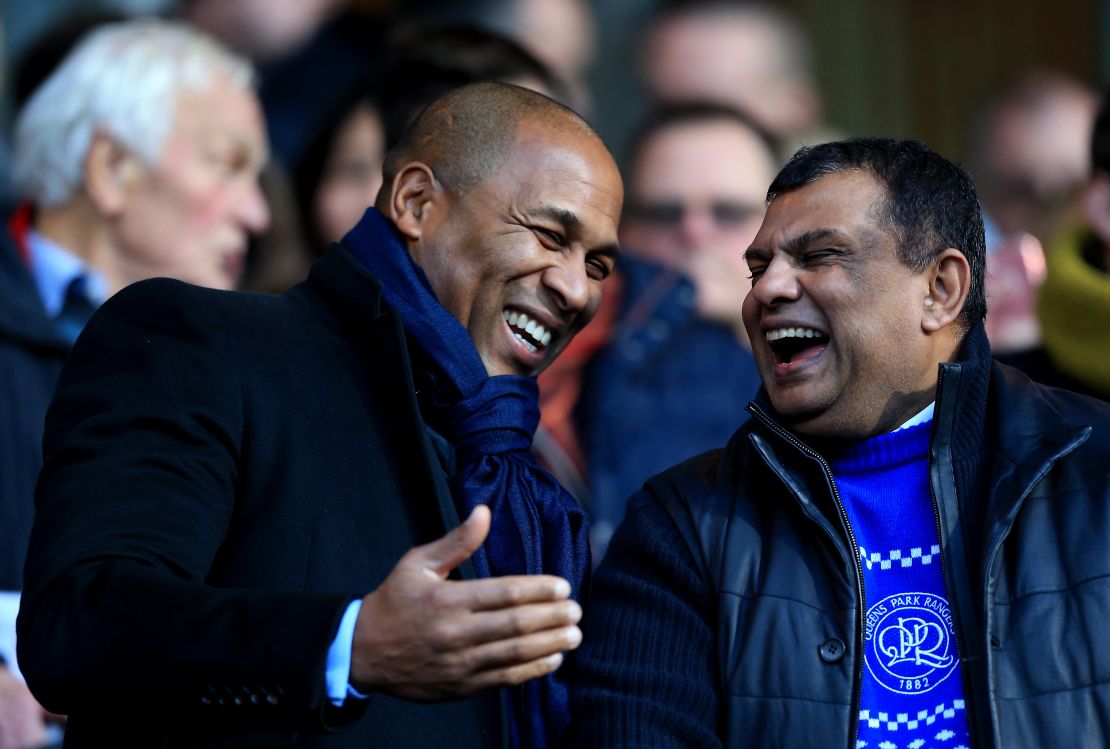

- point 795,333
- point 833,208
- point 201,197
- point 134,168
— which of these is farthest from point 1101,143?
point 134,168

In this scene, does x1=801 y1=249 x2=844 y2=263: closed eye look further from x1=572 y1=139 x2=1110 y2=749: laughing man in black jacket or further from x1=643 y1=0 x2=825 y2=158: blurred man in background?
x1=643 y1=0 x2=825 y2=158: blurred man in background

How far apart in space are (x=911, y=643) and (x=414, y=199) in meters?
1.36

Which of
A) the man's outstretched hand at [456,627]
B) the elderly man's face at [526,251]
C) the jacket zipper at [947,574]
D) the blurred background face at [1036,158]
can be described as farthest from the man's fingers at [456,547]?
the blurred background face at [1036,158]

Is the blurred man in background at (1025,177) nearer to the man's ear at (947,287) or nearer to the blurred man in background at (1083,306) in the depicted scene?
the blurred man in background at (1083,306)

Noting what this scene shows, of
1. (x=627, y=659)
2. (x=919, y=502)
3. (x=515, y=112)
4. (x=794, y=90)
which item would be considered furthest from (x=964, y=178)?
(x=794, y=90)

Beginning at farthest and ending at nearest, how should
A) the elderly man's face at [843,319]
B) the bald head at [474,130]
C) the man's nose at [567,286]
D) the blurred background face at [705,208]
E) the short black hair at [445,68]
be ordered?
1. the blurred background face at [705,208]
2. the short black hair at [445,68]
3. the bald head at [474,130]
4. the man's nose at [567,286]
5. the elderly man's face at [843,319]

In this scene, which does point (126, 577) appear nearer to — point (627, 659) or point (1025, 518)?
point (627, 659)

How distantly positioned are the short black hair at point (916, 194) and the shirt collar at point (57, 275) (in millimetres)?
2029

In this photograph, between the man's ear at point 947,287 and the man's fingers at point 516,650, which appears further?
the man's ear at point 947,287

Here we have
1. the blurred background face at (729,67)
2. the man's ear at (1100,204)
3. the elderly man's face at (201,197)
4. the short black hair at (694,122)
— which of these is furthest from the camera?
the blurred background face at (729,67)

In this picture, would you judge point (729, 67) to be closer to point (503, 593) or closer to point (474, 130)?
point (474, 130)

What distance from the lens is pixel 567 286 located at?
3551 millimetres

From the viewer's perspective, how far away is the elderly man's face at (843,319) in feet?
10.8

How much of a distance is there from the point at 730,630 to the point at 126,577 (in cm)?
111
